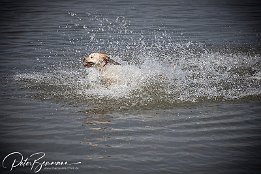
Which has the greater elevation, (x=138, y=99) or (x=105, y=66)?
(x=105, y=66)

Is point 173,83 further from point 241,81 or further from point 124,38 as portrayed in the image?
point 124,38

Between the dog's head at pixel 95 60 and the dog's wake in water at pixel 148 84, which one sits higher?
the dog's head at pixel 95 60

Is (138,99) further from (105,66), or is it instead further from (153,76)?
(153,76)

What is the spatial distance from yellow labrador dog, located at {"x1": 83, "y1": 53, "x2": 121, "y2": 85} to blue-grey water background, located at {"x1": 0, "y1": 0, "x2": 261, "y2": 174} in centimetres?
19

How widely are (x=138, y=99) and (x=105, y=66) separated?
1.21 meters

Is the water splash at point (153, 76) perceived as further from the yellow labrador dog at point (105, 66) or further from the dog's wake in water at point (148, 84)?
the yellow labrador dog at point (105, 66)

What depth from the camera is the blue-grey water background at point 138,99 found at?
5902mm

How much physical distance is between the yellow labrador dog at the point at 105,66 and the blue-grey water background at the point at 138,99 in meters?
0.19

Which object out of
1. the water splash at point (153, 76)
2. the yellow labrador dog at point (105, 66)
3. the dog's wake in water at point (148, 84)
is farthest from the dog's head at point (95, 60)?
the water splash at point (153, 76)

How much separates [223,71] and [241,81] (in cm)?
96

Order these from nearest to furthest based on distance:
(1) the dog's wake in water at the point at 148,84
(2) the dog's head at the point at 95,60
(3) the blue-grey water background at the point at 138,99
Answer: (3) the blue-grey water background at the point at 138,99
(1) the dog's wake in water at the point at 148,84
(2) the dog's head at the point at 95,60

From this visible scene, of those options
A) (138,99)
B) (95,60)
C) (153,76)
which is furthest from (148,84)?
(95,60)

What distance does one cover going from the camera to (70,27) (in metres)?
16.9

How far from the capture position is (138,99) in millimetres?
8148
